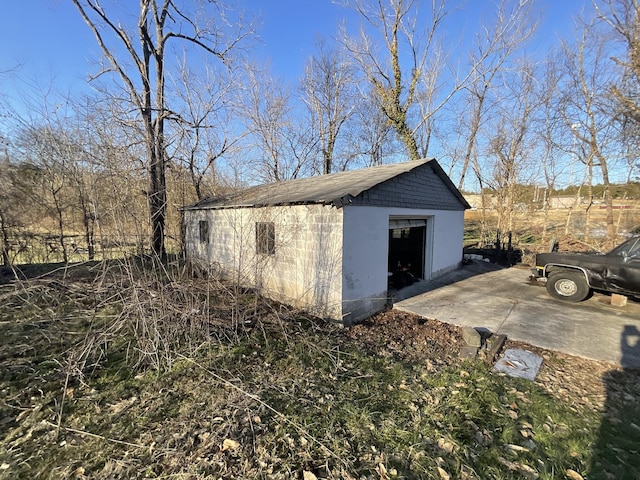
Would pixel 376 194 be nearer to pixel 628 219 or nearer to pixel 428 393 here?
pixel 428 393

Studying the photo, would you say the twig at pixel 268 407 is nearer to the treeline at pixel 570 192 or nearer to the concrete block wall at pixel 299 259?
the concrete block wall at pixel 299 259

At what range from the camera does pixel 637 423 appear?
2953 mm

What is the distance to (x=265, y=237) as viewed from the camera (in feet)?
24.4

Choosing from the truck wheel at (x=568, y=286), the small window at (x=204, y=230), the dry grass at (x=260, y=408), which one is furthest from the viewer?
the small window at (x=204, y=230)

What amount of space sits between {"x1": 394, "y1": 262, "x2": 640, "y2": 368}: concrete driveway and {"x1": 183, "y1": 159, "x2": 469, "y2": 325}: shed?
3.92 feet

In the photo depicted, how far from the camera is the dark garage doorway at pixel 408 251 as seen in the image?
29.0 feet

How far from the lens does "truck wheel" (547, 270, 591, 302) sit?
6910 mm

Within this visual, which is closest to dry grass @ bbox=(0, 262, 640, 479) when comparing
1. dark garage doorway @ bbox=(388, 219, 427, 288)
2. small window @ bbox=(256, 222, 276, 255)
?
small window @ bbox=(256, 222, 276, 255)

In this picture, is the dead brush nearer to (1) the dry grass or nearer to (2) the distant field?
(1) the dry grass

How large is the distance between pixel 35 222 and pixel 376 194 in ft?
40.9

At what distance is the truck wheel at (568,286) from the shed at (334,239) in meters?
3.19

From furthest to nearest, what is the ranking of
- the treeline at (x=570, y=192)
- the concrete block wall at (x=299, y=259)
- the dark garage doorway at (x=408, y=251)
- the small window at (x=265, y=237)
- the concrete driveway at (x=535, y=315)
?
the treeline at (x=570, y=192), the dark garage doorway at (x=408, y=251), the small window at (x=265, y=237), the concrete block wall at (x=299, y=259), the concrete driveway at (x=535, y=315)

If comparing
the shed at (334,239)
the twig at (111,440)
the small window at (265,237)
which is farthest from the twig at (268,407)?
the small window at (265,237)

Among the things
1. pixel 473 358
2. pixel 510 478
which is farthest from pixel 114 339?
pixel 473 358
